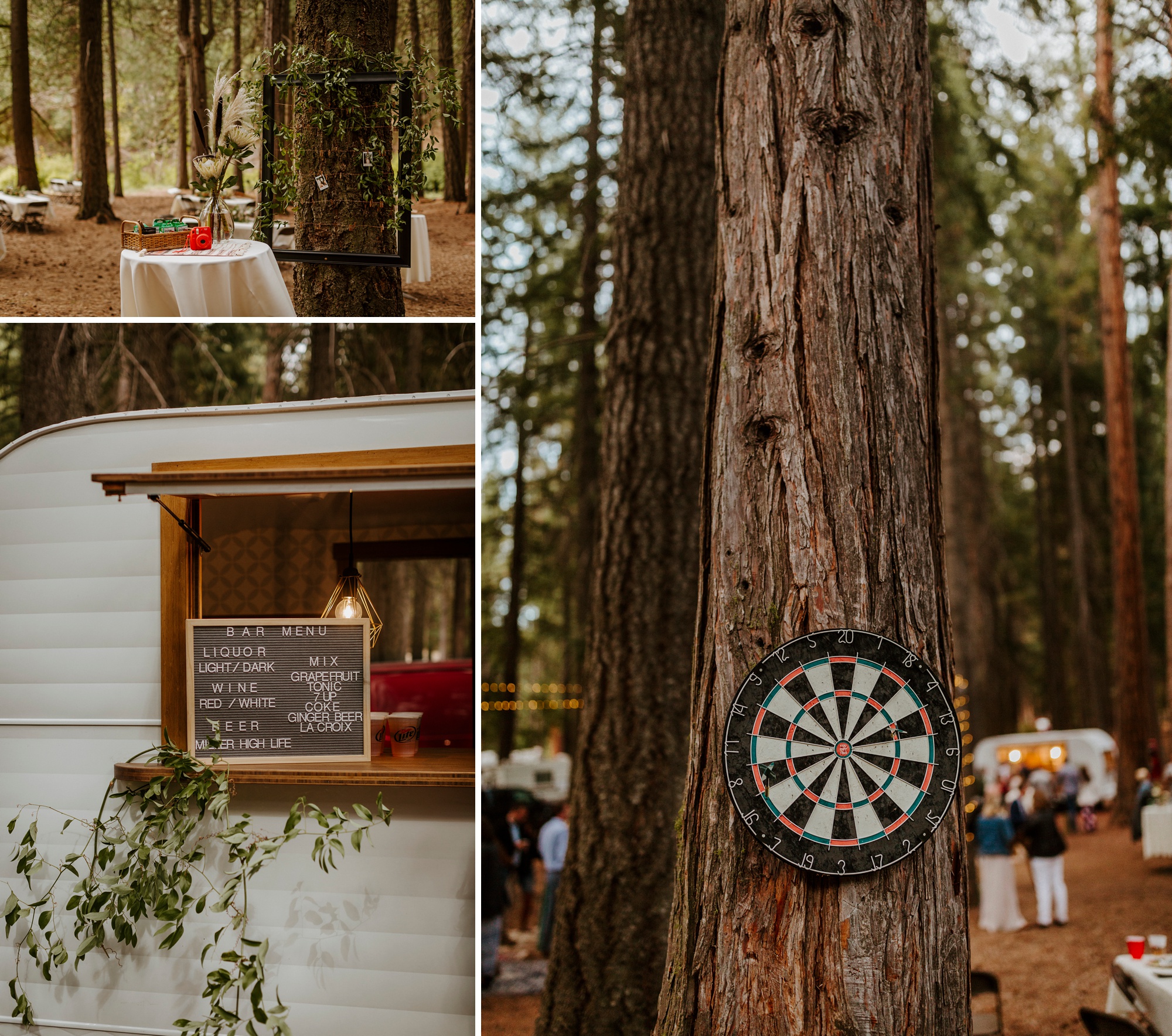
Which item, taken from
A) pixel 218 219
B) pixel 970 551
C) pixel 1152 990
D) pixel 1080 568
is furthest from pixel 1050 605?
pixel 218 219

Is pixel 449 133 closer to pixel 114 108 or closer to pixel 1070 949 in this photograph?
pixel 114 108

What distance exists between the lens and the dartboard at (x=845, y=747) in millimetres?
2094

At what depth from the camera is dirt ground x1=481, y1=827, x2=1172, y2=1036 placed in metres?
7.81

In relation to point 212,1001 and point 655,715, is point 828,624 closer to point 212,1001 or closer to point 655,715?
point 212,1001

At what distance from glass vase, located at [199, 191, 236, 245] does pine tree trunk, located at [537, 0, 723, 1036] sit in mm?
2256

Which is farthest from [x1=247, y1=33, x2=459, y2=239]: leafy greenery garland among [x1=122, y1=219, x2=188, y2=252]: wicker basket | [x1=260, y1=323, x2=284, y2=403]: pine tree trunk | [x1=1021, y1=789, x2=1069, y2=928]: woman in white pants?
[x1=1021, y1=789, x2=1069, y2=928]: woman in white pants

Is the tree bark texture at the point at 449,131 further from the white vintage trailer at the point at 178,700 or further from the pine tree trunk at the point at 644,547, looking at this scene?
the pine tree trunk at the point at 644,547

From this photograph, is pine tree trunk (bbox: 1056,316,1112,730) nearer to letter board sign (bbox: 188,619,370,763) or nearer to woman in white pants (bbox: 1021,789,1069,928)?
woman in white pants (bbox: 1021,789,1069,928)

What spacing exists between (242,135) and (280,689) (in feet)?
6.25

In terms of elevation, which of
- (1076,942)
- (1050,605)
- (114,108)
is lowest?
(1076,942)

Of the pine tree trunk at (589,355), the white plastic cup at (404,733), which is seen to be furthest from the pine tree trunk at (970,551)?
the white plastic cup at (404,733)

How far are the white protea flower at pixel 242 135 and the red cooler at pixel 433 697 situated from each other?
2.17m

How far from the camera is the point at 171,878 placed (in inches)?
118

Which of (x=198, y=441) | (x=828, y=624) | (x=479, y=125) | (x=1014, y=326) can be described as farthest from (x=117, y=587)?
(x=1014, y=326)
